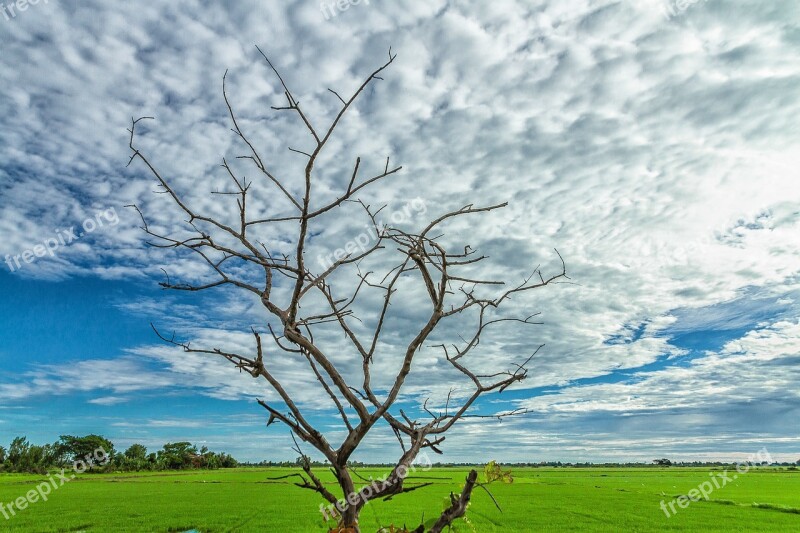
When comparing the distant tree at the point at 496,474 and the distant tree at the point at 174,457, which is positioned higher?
the distant tree at the point at 174,457

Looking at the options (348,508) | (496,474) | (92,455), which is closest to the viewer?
Answer: (348,508)

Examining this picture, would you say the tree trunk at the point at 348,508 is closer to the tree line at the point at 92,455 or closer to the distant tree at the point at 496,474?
the distant tree at the point at 496,474

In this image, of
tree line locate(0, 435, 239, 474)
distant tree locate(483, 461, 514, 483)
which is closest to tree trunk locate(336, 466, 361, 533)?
distant tree locate(483, 461, 514, 483)

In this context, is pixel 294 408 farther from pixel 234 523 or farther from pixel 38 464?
pixel 38 464

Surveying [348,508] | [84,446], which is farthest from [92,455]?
[348,508]

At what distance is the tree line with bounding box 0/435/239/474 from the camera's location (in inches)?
4343

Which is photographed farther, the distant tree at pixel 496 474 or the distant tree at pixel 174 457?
the distant tree at pixel 174 457

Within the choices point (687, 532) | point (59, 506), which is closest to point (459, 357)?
point (687, 532)

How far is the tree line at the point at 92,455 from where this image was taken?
362 feet

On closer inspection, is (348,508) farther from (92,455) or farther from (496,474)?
(92,455)

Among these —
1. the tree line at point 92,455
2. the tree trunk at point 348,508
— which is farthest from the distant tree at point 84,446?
the tree trunk at point 348,508

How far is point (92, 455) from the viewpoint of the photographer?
12212 cm

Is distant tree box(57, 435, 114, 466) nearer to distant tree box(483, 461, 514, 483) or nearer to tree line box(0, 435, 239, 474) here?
tree line box(0, 435, 239, 474)

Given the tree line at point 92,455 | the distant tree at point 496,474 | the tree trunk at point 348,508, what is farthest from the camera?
the tree line at point 92,455
